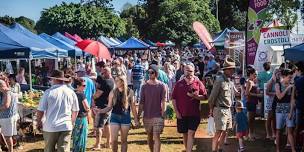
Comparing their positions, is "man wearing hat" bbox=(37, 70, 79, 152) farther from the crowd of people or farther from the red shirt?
the red shirt

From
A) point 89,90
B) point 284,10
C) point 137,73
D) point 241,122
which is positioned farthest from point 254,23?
point 284,10

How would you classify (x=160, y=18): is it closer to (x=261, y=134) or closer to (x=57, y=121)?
(x=261, y=134)

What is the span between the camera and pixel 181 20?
4975 centimetres

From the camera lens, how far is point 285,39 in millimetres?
13906

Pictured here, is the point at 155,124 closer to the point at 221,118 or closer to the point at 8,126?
the point at 221,118

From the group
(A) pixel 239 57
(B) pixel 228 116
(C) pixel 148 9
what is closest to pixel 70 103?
→ (B) pixel 228 116

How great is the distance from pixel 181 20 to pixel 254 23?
3608 cm

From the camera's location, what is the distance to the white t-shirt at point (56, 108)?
7047mm

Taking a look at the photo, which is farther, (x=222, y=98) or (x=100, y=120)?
(x=100, y=120)

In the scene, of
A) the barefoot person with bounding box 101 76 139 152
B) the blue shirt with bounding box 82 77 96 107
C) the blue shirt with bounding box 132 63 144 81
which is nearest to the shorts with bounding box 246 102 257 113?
the blue shirt with bounding box 82 77 96 107

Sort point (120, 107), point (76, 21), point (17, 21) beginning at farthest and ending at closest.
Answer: point (17, 21) < point (76, 21) < point (120, 107)

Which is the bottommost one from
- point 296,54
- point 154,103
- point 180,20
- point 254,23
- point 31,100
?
point 31,100

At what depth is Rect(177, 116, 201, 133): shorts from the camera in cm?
841

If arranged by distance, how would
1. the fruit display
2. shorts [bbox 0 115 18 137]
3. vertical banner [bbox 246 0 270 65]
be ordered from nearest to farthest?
shorts [bbox 0 115 18 137], the fruit display, vertical banner [bbox 246 0 270 65]
